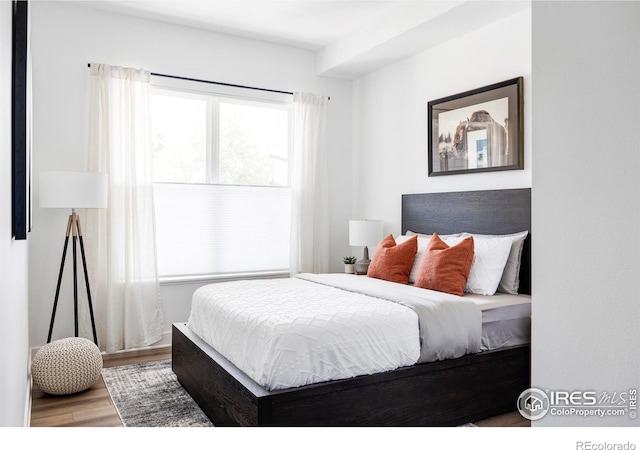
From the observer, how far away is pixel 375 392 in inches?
94.5

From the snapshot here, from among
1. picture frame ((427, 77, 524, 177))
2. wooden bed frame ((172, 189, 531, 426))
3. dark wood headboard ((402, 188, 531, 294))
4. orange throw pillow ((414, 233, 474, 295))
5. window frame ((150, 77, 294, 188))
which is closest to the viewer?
wooden bed frame ((172, 189, 531, 426))

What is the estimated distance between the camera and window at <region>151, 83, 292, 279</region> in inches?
179

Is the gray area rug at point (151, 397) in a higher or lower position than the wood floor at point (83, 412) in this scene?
higher

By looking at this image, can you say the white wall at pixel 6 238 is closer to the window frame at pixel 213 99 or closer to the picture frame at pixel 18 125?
the picture frame at pixel 18 125

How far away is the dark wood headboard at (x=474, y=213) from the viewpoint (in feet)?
11.5

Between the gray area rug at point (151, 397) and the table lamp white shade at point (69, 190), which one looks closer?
the gray area rug at point (151, 397)

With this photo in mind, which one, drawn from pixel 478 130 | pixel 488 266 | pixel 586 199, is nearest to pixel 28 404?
pixel 488 266

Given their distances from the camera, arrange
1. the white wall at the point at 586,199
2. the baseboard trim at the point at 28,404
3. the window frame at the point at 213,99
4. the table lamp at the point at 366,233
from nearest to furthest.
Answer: the white wall at the point at 586,199 → the baseboard trim at the point at 28,404 → the window frame at the point at 213,99 → the table lamp at the point at 366,233

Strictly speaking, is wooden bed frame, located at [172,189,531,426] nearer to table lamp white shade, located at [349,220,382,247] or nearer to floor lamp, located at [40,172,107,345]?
floor lamp, located at [40,172,107,345]

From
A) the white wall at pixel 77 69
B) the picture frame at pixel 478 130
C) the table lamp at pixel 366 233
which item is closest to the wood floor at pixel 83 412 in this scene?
the white wall at pixel 77 69

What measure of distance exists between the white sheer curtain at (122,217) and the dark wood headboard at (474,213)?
2.38 metres

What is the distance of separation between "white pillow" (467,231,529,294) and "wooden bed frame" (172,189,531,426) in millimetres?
75

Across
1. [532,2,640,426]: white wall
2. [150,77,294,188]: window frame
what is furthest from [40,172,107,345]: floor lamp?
[532,2,640,426]: white wall

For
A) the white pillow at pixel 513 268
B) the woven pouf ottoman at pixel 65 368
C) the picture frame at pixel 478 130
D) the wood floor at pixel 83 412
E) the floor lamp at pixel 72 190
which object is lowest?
the wood floor at pixel 83 412
